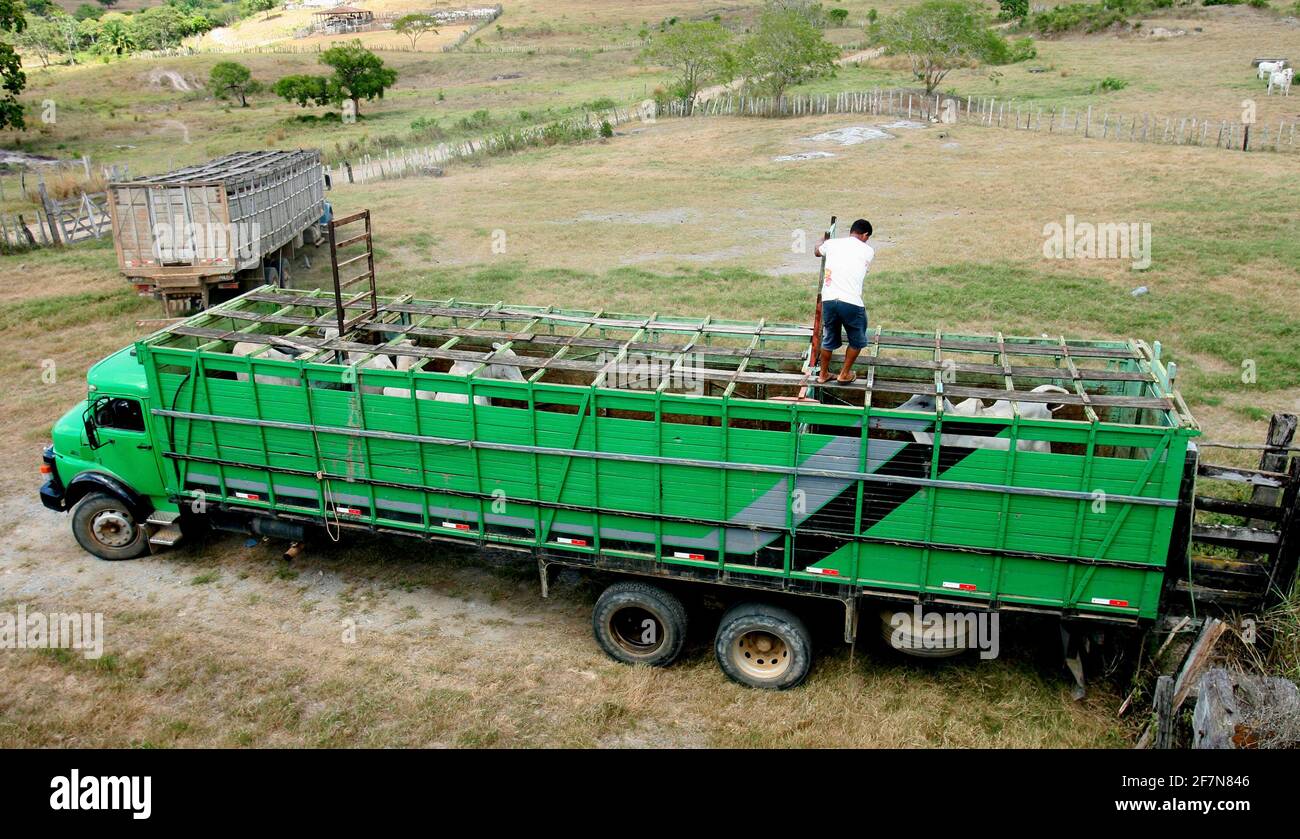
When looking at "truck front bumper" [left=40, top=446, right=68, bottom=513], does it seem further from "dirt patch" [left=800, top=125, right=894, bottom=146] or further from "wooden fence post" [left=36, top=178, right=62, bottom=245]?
"dirt patch" [left=800, top=125, right=894, bottom=146]

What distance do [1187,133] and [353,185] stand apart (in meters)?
30.0

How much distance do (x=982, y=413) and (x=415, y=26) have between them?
8682cm

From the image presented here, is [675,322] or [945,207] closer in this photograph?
[675,322]

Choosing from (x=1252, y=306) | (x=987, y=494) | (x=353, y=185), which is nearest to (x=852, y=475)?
(x=987, y=494)

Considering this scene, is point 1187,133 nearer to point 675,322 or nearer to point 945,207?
point 945,207

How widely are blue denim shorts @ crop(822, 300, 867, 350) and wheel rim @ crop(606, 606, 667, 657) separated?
326 centimetres

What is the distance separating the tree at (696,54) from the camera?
46594mm

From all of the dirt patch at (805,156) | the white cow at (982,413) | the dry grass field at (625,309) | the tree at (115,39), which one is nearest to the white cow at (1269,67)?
the dry grass field at (625,309)

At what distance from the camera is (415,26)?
84.7 m

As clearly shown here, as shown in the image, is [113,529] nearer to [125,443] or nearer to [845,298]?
[125,443]

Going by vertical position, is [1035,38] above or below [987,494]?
above

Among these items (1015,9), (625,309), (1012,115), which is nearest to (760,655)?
(625,309)

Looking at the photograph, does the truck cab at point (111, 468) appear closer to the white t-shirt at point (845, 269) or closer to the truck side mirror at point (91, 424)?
the truck side mirror at point (91, 424)

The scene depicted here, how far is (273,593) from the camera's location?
11.0 meters
